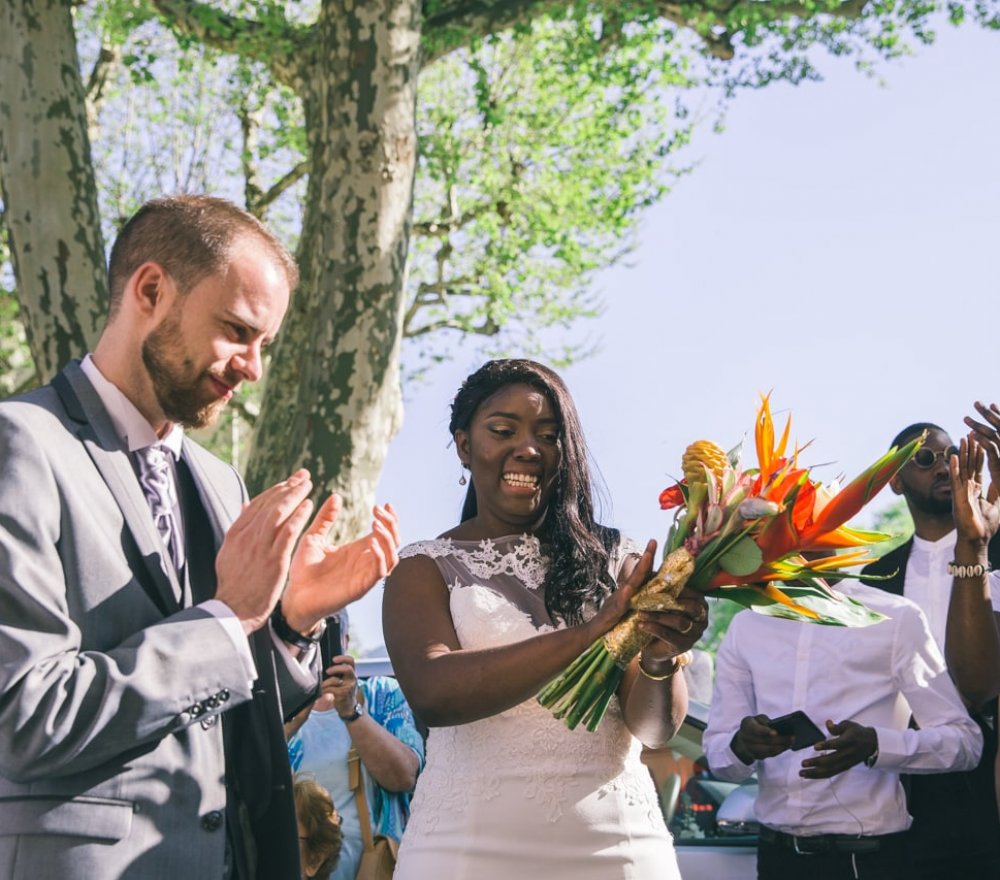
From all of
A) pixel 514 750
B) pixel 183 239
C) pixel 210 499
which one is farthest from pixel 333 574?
pixel 514 750

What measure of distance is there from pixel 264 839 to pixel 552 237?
17.9 metres

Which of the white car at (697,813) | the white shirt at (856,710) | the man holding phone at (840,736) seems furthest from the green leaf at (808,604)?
the white car at (697,813)

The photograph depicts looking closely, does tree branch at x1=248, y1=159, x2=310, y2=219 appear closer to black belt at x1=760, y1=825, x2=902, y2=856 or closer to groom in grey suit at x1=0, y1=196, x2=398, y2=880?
black belt at x1=760, y1=825, x2=902, y2=856

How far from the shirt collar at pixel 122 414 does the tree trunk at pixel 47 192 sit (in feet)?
18.9

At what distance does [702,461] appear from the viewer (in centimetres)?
327

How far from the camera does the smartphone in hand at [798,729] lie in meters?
4.70

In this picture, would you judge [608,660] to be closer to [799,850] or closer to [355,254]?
[799,850]

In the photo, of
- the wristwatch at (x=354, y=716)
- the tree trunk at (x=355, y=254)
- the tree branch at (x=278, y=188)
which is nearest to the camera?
the wristwatch at (x=354, y=716)

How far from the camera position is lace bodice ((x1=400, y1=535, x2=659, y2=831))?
3533 mm

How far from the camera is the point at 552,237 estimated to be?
66.4 ft

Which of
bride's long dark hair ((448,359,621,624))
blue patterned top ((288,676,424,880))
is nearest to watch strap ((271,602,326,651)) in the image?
bride's long dark hair ((448,359,621,624))

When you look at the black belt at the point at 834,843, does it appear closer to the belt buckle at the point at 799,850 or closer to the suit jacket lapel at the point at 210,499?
the belt buckle at the point at 799,850

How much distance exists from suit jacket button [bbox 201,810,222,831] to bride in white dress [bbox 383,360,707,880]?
0.81 meters

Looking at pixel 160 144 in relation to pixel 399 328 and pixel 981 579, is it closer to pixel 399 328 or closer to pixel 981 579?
pixel 399 328
